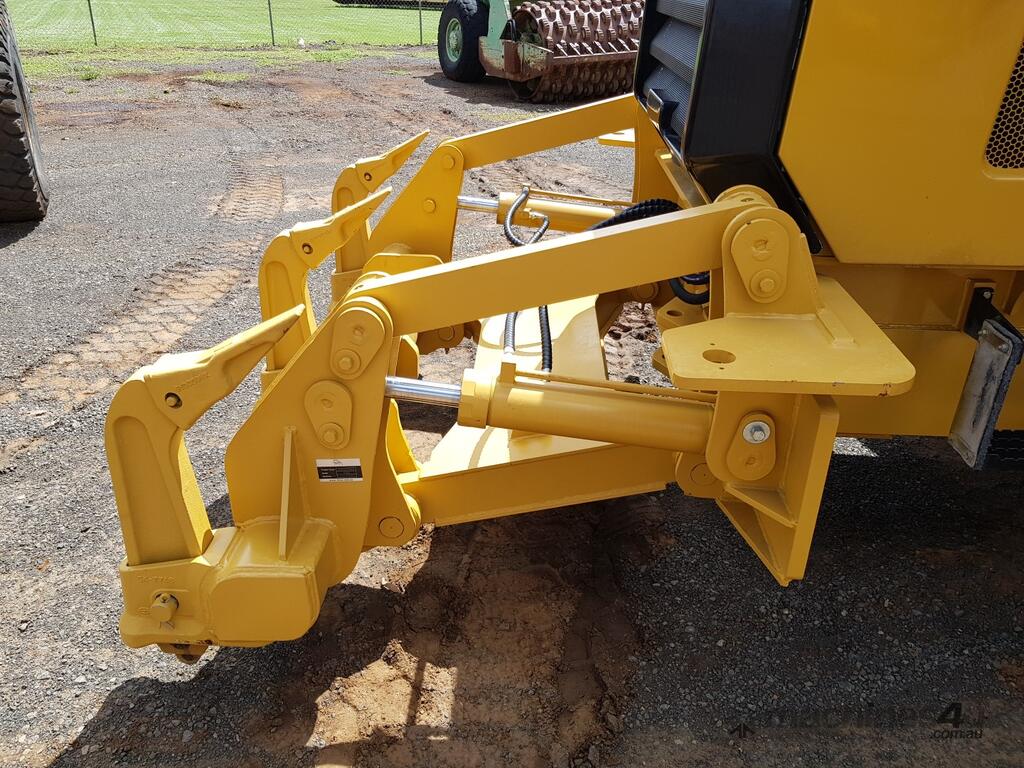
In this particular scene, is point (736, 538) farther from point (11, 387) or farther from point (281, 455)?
point (11, 387)

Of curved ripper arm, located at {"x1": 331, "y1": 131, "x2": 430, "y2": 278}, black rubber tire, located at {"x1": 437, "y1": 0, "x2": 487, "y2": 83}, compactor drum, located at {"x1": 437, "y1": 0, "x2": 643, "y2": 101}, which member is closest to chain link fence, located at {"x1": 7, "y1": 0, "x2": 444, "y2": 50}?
black rubber tire, located at {"x1": 437, "y1": 0, "x2": 487, "y2": 83}

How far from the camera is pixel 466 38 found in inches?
502

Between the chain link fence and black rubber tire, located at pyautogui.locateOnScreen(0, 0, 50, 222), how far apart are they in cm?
1026

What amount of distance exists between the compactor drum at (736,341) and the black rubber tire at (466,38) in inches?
461

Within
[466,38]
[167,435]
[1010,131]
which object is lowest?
[466,38]

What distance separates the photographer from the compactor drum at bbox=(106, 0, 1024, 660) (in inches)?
70.8

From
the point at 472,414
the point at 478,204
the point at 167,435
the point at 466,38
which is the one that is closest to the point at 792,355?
the point at 472,414

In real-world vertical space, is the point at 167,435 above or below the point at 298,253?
below

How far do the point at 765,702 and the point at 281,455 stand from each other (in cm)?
155

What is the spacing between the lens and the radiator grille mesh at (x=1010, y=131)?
1.90 m

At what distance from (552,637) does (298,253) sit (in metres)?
1.54

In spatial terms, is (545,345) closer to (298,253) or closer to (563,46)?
(298,253)

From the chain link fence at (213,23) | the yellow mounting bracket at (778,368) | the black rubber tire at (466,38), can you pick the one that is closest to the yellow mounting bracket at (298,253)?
the yellow mounting bracket at (778,368)

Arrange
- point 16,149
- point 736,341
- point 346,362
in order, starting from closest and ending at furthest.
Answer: point 736,341 → point 346,362 → point 16,149
